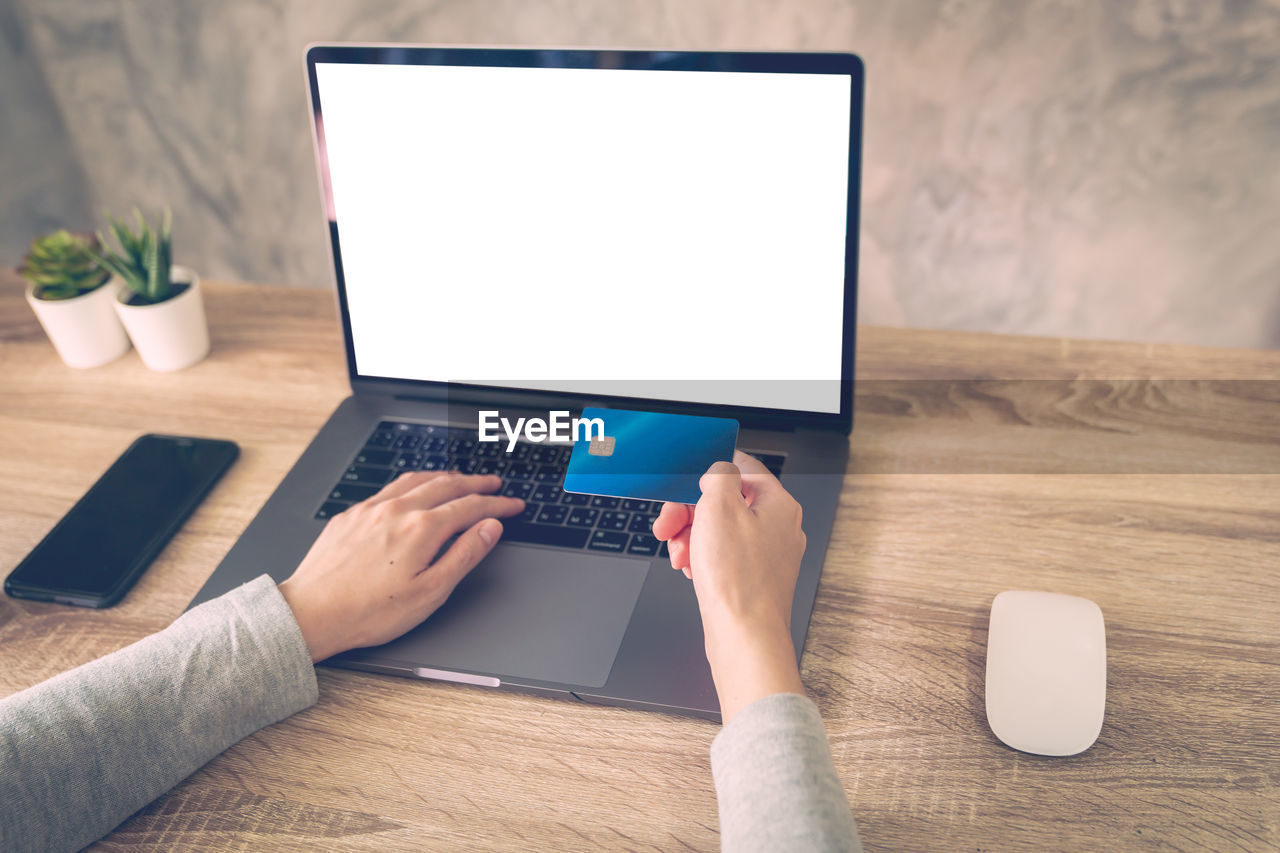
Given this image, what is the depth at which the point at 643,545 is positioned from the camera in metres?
0.76

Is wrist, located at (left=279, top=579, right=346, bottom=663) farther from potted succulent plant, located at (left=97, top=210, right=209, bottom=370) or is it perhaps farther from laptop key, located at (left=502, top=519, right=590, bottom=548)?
potted succulent plant, located at (left=97, top=210, right=209, bottom=370)

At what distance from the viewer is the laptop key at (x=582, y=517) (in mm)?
784

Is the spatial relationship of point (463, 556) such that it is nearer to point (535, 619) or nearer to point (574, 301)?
point (535, 619)

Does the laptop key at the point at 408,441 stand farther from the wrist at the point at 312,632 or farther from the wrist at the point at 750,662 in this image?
the wrist at the point at 750,662

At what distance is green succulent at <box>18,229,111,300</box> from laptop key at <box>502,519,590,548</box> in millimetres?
611

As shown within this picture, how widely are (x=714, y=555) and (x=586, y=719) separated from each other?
0.16 metres

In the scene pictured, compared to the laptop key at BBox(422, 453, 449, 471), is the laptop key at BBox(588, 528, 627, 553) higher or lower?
lower

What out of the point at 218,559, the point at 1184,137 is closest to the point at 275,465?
the point at 218,559

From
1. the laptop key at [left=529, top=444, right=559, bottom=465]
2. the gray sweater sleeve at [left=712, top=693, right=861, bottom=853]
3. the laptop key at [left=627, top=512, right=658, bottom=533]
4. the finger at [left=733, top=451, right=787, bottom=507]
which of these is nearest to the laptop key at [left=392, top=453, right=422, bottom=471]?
the laptop key at [left=529, top=444, right=559, bottom=465]

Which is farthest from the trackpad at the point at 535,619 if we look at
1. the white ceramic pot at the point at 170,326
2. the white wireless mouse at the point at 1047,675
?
the white ceramic pot at the point at 170,326

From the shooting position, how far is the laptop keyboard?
774 mm

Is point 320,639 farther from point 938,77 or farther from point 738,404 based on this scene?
point 938,77

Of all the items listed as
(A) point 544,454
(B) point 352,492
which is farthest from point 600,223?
(B) point 352,492

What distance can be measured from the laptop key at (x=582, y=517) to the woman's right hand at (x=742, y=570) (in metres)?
0.11
